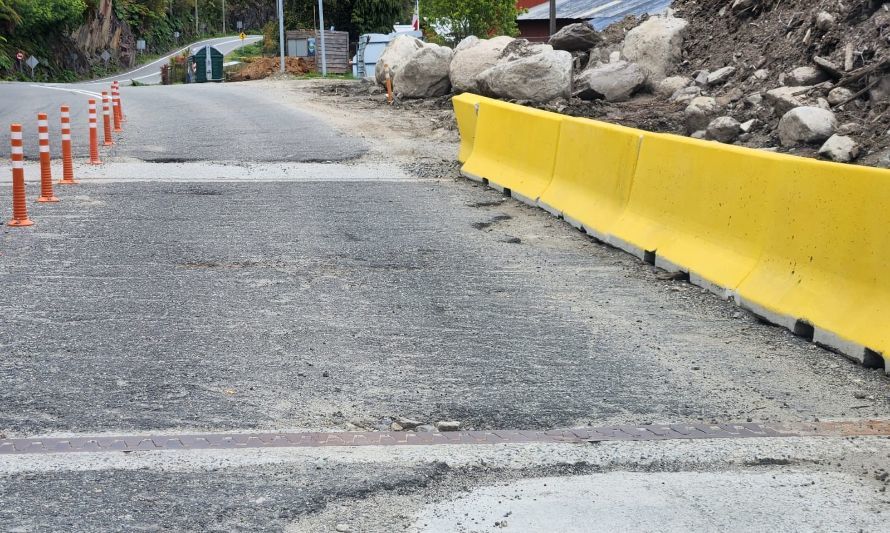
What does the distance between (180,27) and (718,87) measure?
343 feet

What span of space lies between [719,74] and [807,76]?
3146mm

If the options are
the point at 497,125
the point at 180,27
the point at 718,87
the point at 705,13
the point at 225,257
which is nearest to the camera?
the point at 225,257

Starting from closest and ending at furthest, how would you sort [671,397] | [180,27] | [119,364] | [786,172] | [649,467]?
[649,467] → [671,397] → [119,364] → [786,172] → [180,27]

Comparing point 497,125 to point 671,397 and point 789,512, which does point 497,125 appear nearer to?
point 671,397

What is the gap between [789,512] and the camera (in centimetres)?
467

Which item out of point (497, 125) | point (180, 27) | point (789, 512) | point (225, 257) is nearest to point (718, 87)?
point (497, 125)

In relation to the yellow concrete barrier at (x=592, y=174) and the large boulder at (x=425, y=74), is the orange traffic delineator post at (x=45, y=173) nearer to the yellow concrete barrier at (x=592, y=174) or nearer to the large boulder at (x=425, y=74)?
the yellow concrete barrier at (x=592, y=174)

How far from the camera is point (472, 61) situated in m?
26.3

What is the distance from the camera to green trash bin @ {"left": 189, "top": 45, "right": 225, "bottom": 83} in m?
68.2

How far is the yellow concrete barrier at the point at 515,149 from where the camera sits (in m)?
13.1

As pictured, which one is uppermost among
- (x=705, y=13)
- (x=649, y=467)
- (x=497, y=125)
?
(x=705, y=13)

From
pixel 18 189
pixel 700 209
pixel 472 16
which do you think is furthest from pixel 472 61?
pixel 700 209

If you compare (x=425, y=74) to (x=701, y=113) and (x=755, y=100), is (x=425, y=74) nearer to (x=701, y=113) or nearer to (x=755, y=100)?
(x=701, y=113)

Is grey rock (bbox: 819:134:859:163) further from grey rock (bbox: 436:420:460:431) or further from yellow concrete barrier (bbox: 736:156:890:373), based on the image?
grey rock (bbox: 436:420:460:431)
